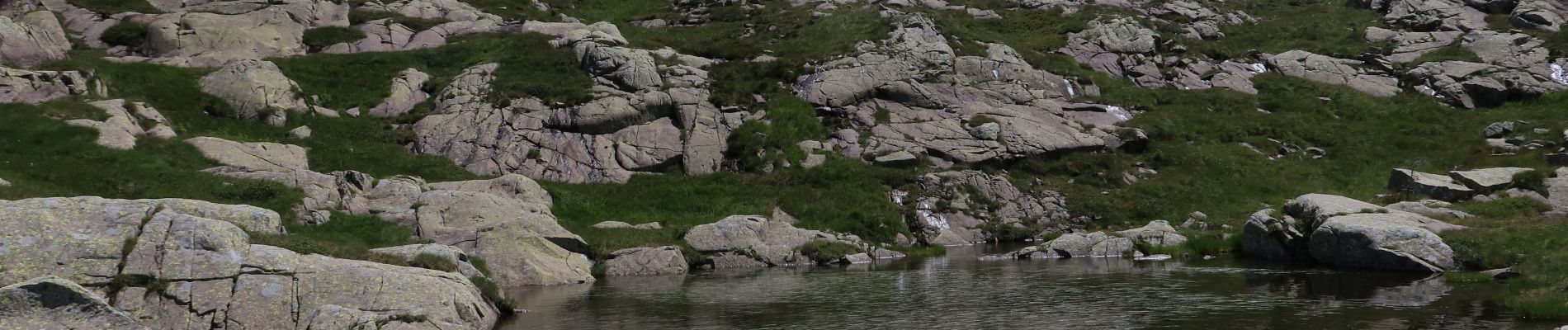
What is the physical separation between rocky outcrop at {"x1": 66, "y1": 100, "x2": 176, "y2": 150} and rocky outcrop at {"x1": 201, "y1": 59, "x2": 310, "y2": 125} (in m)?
5.85

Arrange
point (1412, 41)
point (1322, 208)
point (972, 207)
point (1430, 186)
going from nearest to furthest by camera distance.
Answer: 1. point (1322, 208)
2. point (1430, 186)
3. point (972, 207)
4. point (1412, 41)

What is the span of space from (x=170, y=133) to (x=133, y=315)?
98.1 ft

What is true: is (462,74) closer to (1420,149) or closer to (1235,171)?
(1235,171)

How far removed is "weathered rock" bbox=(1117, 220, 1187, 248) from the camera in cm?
3931

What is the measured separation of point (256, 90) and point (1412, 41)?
9359 cm

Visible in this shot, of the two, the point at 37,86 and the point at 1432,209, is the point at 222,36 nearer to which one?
the point at 37,86

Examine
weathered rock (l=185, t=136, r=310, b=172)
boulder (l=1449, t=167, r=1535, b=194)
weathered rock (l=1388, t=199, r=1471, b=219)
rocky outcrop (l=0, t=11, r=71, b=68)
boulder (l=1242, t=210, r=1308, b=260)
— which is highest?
rocky outcrop (l=0, t=11, r=71, b=68)

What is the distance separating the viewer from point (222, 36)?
62438mm

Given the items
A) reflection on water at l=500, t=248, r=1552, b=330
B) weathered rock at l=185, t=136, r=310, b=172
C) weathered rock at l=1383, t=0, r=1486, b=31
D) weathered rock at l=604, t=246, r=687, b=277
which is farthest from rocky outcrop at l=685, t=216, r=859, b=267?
weathered rock at l=1383, t=0, r=1486, b=31

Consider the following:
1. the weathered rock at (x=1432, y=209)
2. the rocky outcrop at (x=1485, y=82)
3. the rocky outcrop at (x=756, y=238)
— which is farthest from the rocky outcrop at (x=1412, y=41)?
the rocky outcrop at (x=756, y=238)

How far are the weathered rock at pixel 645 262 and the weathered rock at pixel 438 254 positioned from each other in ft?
33.5

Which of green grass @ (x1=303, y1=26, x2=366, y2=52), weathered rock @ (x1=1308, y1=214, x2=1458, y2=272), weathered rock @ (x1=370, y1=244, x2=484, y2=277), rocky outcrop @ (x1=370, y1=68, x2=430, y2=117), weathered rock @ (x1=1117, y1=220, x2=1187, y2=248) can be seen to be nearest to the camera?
weathered rock @ (x1=370, y1=244, x2=484, y2=277)

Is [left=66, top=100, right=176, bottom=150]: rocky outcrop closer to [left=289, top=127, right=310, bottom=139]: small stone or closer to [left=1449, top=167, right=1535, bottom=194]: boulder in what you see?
[left=289, top=127, right=310, bottom=139]: small stone

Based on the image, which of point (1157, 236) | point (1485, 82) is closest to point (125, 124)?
point (1157, 236)
